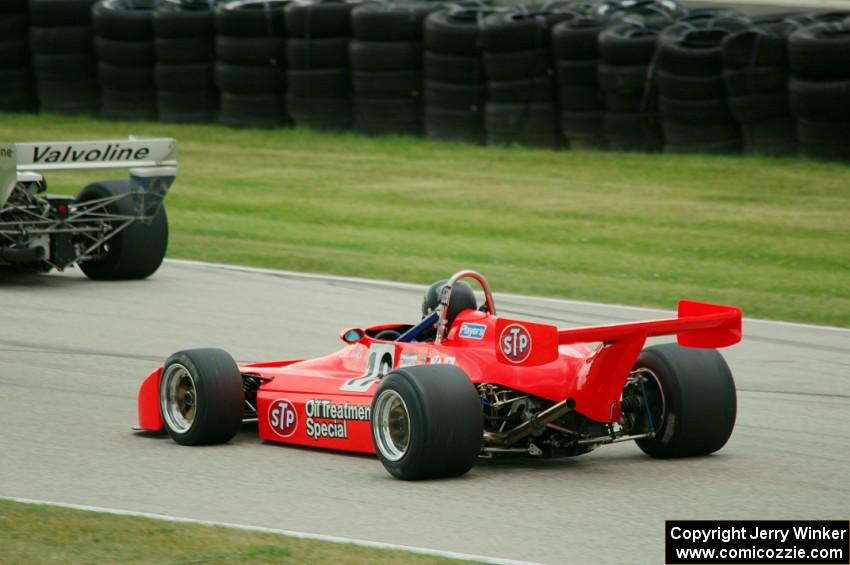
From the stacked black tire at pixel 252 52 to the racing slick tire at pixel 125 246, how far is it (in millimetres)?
8563

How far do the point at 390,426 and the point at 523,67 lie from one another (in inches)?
552

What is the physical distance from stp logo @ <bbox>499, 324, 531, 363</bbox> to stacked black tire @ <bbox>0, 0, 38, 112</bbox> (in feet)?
62.3

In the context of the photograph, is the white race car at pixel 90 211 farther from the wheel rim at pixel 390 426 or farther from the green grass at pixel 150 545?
the green grass at pixel 150 545

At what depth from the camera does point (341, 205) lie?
19656 mm

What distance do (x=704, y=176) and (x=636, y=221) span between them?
90.5 inches

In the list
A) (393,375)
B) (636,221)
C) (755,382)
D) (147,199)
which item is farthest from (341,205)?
(393,375)

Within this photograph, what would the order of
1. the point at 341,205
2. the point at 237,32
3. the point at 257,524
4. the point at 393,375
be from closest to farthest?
the point at 257,524 → the point at 393,375 → the point at 341,205 → the point at 237,32

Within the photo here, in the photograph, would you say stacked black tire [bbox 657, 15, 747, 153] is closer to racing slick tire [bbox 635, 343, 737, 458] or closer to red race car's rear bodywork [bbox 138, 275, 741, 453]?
red race car's rear bodywork [bbox 138, 275, 741, 453]

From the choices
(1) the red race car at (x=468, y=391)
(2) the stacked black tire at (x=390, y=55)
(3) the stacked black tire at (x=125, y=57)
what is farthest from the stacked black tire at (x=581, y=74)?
(1) the red race car at (x=468, y=391)

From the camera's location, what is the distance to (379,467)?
24.9ft

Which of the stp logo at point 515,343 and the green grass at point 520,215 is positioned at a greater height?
the stp logo at point 515,343

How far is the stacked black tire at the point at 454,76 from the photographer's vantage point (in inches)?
831

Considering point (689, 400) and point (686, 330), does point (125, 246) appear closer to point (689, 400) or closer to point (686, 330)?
point (689, 400)

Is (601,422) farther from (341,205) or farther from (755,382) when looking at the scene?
(341,205)
